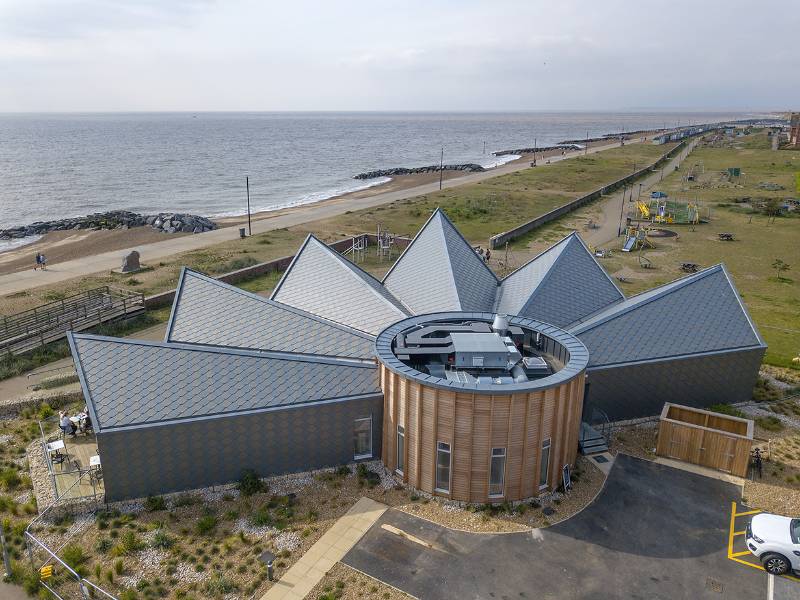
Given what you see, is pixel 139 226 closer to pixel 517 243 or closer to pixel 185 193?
pixel 185 193

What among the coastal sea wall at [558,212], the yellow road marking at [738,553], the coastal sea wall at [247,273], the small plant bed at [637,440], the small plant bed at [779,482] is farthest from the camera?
the coastal sea wall at [558,212]

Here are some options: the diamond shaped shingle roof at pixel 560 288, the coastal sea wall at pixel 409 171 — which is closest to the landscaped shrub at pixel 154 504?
the diamond shaped shingle roof at pixel 560 288

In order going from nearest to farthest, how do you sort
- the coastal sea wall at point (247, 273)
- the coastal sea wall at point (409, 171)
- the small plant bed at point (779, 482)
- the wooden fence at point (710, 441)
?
the small plant bed at point (779, 482) < the wooden fence at point (710, 441) < the coastal sea wall at point (247, 273) < the coastal sea wall at point (409, 171)

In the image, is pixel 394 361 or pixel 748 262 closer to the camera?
pixel 394 361

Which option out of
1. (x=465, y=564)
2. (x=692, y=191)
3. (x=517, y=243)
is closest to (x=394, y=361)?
(x=465, y=564)

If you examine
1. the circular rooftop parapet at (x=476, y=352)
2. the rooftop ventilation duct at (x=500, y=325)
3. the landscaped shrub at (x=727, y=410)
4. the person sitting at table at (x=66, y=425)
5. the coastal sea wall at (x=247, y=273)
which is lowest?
the landscaped shrub at (x=727, y=410)

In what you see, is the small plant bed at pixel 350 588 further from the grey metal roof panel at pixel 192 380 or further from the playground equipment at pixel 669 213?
the playground equipment at pixel 669 213

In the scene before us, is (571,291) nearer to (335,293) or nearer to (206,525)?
(335,293)

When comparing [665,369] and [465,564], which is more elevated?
[665,369]
